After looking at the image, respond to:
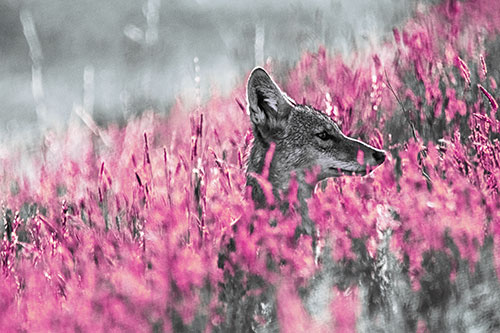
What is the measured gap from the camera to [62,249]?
175 inches

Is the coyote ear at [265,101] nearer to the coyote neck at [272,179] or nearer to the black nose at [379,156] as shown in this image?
the coyote neck at [272,179]

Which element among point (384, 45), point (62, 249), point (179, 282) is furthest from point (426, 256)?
point (384, 45)

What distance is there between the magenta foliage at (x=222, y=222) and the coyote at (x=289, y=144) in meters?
0.12

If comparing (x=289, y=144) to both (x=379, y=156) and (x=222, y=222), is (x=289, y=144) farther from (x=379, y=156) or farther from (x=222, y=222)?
(x=222, y=222)

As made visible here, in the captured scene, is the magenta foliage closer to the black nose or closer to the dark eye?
the black nose

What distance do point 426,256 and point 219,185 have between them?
1.81 m

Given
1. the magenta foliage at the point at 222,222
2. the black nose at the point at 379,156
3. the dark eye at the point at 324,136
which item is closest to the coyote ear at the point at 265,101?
the magenta foliage at the point at 222,222

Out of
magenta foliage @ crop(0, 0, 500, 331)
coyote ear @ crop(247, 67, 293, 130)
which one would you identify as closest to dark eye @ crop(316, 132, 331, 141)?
magenta foliage @ crop(0, 0, 500, 331)

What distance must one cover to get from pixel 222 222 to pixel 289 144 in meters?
1.03

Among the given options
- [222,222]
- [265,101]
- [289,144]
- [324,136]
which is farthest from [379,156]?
[222,222]

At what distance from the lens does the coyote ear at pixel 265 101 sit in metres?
4.93

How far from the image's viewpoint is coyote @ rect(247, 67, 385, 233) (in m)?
5.02

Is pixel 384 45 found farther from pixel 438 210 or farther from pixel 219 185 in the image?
pixel 438 210

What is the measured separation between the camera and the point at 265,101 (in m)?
5.19
